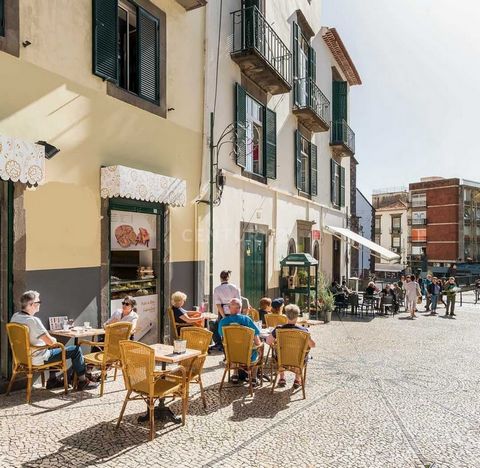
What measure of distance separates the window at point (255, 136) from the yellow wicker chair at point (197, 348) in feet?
22.0

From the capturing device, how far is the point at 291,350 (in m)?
6.46

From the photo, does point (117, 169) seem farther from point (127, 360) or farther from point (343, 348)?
point (343, 348)

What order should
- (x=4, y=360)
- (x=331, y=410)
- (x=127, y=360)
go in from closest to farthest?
(x=127, y=360) < (x=331, y=410) < (x=4, y=360)

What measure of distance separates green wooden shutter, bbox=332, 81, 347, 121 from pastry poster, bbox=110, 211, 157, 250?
14938mm

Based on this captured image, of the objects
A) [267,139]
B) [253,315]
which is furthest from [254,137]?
[253,315]

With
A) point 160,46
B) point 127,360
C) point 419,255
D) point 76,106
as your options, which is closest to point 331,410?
point 127,360

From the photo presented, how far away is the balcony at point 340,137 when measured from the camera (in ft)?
66.9

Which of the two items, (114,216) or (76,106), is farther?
(114,216)

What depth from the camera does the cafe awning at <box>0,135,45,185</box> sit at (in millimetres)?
5488

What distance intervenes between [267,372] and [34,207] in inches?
187

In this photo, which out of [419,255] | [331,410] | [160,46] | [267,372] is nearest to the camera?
[331,410]

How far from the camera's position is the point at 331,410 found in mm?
5809

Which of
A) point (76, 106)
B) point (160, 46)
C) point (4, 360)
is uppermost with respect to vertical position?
point (160, 46)

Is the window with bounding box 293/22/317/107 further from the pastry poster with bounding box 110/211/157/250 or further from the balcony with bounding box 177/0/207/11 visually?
the pastry poster with bounding box 110/211/157/250
